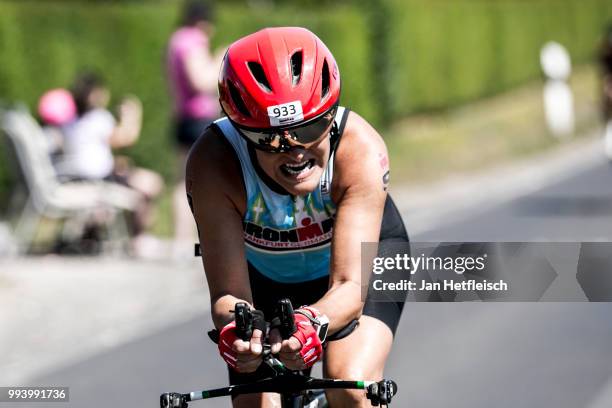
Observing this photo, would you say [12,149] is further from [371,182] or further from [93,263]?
[371,182]

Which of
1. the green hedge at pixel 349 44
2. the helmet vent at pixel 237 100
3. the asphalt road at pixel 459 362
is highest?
the green hedge at pixel 349 44

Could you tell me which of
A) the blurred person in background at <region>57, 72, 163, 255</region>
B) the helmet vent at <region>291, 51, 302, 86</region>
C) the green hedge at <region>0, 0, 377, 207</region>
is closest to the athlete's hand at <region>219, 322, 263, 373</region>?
the helmet vent at <region>291, 51, 302, 86</region>

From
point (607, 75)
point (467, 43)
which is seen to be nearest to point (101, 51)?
point (607, 75)

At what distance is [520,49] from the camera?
39531 millimetres

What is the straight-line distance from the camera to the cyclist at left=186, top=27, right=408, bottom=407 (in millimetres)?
3941

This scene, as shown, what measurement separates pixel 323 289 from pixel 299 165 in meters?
0.78

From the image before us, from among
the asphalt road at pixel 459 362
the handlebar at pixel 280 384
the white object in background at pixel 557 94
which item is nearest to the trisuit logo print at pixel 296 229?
the handlebar at pixel 280 384

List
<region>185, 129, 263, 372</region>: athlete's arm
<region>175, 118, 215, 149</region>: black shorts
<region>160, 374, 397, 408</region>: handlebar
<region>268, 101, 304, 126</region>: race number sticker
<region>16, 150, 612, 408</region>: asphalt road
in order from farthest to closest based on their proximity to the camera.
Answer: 1. <region>175, 118, 215, 149</region>: black shorts
2. <region>16, 150, 612, 408</region>: asphalt road
3. <region>185, 129, 263, 372</region>: athlete's arm
4. <region>268, 101, 304, 126</region>: race number sticker
5. <region>160, 374, 397, 408</region>: handlebar

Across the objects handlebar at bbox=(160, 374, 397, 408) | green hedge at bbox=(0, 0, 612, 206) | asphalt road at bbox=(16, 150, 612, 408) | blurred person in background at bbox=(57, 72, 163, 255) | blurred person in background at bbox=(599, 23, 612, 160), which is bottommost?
handlebar at bbox=(160, 374, 397, 408)

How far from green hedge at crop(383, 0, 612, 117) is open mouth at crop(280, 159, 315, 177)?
2203 centimetres

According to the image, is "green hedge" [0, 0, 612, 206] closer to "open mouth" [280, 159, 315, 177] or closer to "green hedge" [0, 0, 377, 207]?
"green hedge" [0, 0, 377, 207]

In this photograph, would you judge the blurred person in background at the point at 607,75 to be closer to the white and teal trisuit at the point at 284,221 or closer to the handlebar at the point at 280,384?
the white and teal trisuit at the point at 284,221

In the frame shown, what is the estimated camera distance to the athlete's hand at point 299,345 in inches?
146

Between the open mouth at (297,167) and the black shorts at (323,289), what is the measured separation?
1.75 ft
